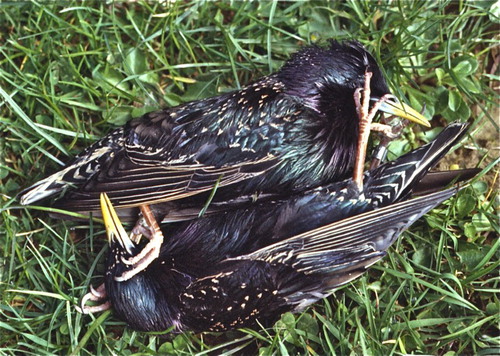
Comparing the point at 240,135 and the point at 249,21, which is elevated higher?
the point at 249,21

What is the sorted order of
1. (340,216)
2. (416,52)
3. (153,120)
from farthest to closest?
(416,52) → (153,120) → (340,216)

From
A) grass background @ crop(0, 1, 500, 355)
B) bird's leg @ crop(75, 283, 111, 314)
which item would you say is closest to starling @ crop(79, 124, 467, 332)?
bird's leg @ crop(75, 283, 111, 314)

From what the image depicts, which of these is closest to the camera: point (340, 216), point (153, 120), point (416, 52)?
point (340, 216)

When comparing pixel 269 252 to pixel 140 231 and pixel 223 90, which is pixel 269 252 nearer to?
pixel 140 231

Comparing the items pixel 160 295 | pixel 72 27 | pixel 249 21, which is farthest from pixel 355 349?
pixel 72 27

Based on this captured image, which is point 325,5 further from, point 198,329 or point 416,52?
point 198,329

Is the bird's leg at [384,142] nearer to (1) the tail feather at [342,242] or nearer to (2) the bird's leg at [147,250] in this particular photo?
(1) the tail feather at [342,242]

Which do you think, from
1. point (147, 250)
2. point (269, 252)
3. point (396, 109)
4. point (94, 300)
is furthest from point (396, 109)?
point (94, 300)

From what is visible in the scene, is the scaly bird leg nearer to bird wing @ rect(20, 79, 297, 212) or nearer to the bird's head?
the bird's head
